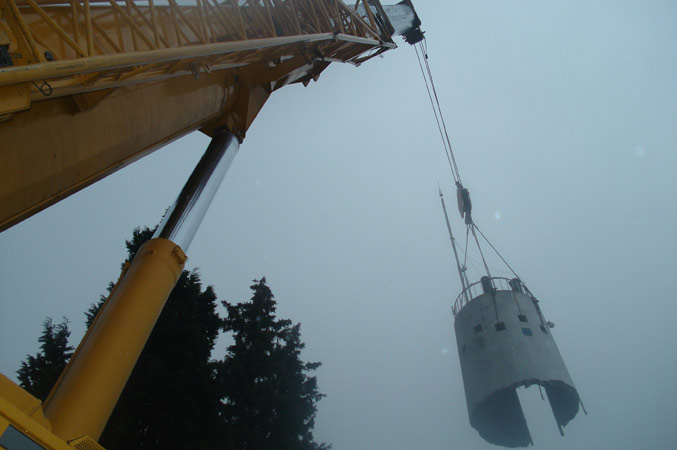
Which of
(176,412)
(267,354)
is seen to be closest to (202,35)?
(176,412)

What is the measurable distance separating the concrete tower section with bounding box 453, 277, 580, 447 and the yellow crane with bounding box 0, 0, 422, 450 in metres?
14.0

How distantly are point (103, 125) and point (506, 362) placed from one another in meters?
16.2

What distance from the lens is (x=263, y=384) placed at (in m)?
19.0

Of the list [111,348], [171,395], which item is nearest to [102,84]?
[111,348]

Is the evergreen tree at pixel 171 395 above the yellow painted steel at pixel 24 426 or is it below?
above

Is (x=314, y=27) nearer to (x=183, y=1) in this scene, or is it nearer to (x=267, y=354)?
(x=183, y=1)

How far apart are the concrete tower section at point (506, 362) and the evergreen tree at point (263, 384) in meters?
7.54

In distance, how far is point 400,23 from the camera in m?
17.7

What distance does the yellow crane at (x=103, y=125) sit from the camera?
3258mm

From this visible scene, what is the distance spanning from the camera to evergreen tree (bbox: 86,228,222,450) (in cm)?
1301

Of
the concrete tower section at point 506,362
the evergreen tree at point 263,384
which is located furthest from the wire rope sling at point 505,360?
the evergreen tree at point 263,384

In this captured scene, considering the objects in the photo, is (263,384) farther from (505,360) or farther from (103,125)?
(103,125)

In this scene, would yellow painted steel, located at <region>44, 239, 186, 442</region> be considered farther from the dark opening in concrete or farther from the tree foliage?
the dark opening in concrete

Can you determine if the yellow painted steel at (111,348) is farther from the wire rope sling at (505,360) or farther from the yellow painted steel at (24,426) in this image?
the wire rope sling at (505,360)
